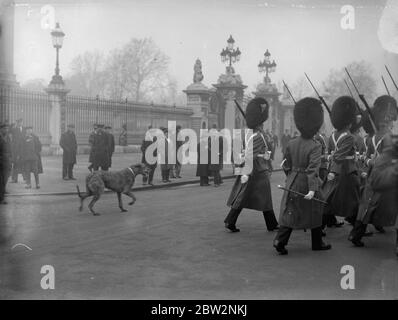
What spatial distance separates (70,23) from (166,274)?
3.91 m

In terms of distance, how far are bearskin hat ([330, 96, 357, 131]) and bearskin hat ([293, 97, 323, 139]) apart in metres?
1.17

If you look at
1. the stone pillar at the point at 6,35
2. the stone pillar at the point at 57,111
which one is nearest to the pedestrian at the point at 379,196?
the stone pillar at the point at 6,35

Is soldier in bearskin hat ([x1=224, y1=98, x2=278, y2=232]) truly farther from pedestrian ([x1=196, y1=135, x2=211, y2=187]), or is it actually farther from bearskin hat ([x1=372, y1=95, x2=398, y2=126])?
pedestrian ([x1=196, y1=135, x2=211, y2=187])

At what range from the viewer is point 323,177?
349 inches

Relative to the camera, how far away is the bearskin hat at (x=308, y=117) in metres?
6.55

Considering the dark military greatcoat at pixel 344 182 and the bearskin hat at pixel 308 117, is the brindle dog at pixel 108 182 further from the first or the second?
the bearskin hat at pixel 308 117

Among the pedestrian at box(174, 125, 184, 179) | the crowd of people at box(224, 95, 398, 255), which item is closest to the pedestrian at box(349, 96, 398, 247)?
the crowd of people at box(224, 95, 398, 255)

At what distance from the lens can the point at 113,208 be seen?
33.3ft

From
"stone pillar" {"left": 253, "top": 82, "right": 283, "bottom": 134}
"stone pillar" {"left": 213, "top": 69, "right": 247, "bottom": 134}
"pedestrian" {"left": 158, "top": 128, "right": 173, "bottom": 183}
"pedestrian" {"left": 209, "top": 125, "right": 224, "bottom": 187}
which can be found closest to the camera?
"pedestrian" {"left": 209, "top": 125, "right": 224, "bottom": 187}

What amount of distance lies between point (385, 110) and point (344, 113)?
1.98 feet

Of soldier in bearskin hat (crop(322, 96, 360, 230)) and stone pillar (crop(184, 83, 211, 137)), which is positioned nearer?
soldier in bearskin hat (crop(322, 96, 360, 230))

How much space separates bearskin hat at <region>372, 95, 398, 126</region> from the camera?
7.34 metres

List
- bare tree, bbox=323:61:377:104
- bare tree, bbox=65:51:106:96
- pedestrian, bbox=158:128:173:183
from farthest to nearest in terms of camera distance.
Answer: pedestrian, bbox=158:128:173:183
bare tree, bbox=65:51:106:96
bare tree, bbox=323:61:377:104

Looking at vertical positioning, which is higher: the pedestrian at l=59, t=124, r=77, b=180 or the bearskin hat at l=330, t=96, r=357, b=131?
the bearskin hat at l=330, t=96, r=357, b=131
